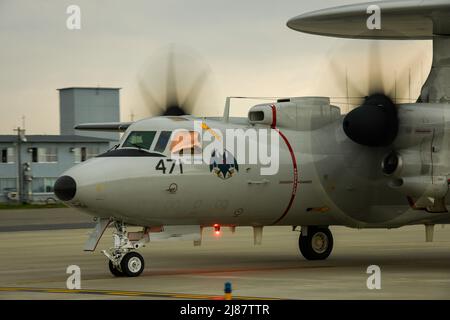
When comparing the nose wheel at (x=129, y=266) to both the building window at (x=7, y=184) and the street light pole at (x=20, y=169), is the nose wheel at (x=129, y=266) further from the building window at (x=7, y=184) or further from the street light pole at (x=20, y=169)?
the building window at (x=7, y=184)

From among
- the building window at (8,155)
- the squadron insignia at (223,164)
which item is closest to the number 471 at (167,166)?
the squadron insignia at (223,164)

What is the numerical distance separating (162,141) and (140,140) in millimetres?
500

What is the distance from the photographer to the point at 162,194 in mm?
20719

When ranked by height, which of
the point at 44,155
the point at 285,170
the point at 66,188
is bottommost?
the point at 66,188

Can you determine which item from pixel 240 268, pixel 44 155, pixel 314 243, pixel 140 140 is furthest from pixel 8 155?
pixel 140 140

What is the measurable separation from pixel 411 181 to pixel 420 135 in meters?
1.12

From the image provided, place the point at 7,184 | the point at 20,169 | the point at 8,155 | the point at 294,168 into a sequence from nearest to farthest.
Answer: the point at 294,168
the point at 20,169
the point at 7,184
the point at 8,155

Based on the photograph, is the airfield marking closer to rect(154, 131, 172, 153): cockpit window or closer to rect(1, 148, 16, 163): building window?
rect(154, 131, 172, 153): cockpit window

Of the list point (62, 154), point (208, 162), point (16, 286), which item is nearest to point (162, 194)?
point (208, 162)

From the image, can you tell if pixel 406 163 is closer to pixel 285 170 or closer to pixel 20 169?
pixel 285 170

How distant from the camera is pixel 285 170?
888 inches

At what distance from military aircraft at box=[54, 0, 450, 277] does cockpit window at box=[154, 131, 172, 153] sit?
0.07 ft

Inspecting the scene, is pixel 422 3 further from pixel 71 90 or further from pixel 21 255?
pixel 71 90

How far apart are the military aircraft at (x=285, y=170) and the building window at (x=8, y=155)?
75.9 metres
